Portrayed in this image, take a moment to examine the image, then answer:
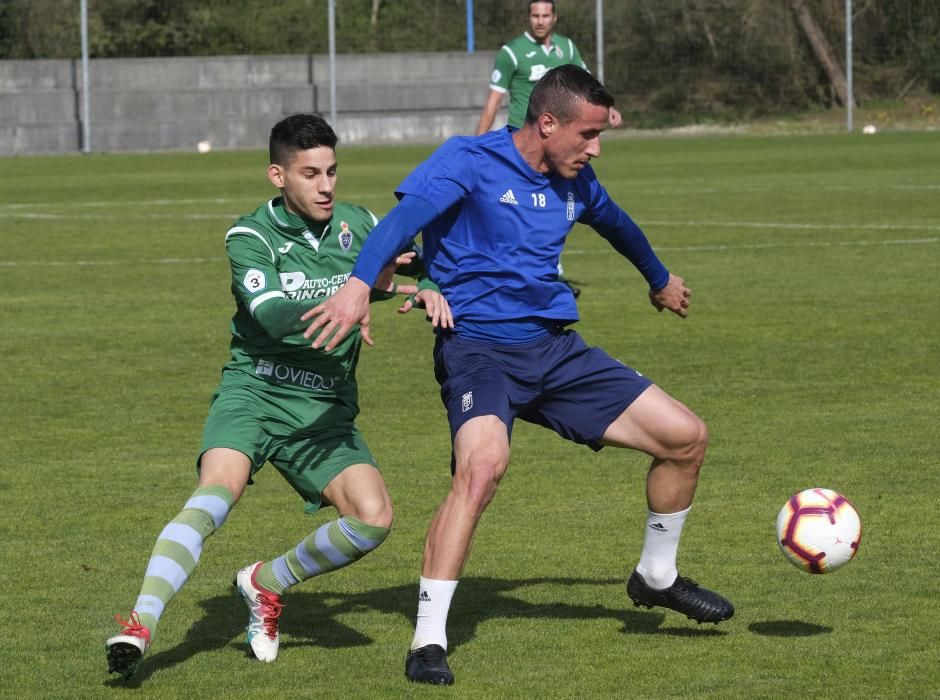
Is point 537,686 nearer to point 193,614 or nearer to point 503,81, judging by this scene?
point 193,614

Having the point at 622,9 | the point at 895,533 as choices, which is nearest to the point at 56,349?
the point at 895,533

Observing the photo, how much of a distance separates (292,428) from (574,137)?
1284mm

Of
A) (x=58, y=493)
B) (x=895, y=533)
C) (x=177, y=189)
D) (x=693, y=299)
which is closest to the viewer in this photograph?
(x=895, y=533)

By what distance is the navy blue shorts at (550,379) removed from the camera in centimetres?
541

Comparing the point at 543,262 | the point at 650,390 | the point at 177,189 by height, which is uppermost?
the point at 543,262

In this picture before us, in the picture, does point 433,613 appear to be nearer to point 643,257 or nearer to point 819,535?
point 819,535

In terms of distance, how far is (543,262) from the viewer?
220 inches

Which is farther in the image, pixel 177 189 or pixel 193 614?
pixel 177 189

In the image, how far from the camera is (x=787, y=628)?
216 inches

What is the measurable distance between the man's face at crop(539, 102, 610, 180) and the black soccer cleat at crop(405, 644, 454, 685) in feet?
5.21

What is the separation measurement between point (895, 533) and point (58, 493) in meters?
3.56

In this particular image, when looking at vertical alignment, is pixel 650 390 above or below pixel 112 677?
above

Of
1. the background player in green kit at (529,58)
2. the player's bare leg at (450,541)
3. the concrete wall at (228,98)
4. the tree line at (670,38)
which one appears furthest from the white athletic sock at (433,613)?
the tree line at (670,38)

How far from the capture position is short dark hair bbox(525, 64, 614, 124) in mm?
5387
